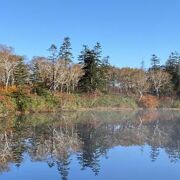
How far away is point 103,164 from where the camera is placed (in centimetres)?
1321

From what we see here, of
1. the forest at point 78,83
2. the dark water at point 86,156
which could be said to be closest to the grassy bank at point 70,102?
the forest at point 78,83

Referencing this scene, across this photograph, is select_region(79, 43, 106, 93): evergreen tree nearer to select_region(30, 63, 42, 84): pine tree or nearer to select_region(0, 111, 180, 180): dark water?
select_region(30, 63, 42, 84): pine tree

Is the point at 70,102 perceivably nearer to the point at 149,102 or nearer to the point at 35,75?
the point at 35,75

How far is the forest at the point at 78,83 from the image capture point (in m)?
41.0

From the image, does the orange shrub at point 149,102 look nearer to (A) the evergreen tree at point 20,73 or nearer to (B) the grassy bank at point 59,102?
(B) the grassy bank at point 59,102

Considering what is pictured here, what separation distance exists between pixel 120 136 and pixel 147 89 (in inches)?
1721

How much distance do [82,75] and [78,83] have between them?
150 centimetres

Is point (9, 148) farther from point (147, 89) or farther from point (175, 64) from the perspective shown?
point (175, 64)

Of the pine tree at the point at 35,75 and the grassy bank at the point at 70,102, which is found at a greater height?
the pine tree at the point at 35,75

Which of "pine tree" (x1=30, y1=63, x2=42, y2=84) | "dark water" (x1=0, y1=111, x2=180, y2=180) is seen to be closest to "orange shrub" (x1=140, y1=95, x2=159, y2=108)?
"pine tree" (x1=30, y1=63, x2=42, y2=84)

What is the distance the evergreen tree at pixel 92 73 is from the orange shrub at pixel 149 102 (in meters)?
8.25

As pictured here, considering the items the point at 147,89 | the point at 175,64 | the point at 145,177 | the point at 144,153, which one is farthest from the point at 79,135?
the point at 175,64

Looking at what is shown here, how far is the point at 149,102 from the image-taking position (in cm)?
6084

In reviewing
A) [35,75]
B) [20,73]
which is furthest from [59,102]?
[35,75]
